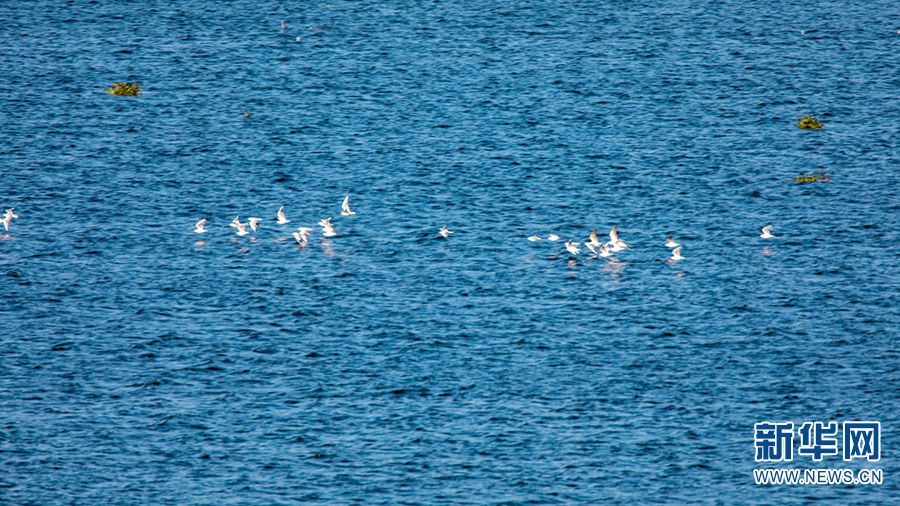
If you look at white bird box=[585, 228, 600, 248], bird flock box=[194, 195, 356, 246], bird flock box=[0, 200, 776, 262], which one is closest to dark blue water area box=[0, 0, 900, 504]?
bird flock box=[0, 200, 776, 262]

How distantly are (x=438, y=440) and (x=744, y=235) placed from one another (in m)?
26.2

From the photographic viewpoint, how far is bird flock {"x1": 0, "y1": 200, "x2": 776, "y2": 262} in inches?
2265

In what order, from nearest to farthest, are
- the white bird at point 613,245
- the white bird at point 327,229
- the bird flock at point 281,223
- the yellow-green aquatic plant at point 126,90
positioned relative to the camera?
the white bird at point 613,245
the bird flock at point 281,223
the white bird at point 327,229
the yellow-green aquatic plant at point 126,90

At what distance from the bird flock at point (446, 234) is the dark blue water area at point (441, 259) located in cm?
60

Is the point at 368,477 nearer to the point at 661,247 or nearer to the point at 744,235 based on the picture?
the point at 661,247

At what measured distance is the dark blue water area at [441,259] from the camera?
40875 mm

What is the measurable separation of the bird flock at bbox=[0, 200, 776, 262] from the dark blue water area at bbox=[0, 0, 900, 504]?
60 cm

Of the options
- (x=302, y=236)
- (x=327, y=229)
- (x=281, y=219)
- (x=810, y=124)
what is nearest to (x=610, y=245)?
(x=327, y=229)

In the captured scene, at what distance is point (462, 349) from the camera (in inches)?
1908

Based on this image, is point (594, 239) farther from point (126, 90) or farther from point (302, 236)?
point (126, 90)

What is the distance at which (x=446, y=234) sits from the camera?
198ft

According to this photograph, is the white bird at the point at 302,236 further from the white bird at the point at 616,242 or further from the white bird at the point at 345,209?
the white bird at the point at 616,242

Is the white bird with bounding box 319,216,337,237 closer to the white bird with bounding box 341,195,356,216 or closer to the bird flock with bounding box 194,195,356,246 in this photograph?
the bird flock with bounding box 194,195,356,246

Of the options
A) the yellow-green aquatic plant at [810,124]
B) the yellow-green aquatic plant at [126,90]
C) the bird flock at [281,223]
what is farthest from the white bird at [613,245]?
the yellow-green aquatic plant at [126,90]
